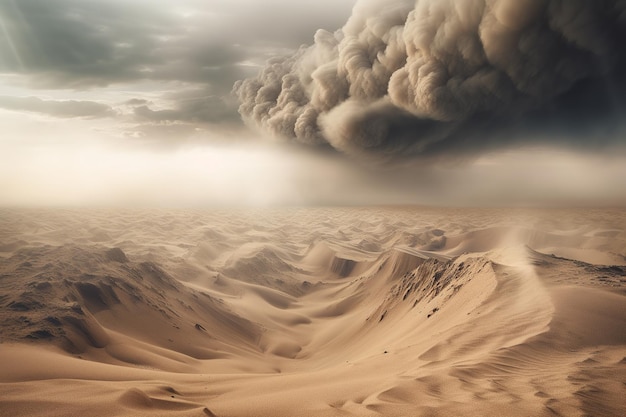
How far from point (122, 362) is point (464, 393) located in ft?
25.9

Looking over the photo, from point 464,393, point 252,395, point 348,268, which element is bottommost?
point 348,268

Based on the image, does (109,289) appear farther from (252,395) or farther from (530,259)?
(530,259)

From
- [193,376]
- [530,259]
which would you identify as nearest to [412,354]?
[193,376]

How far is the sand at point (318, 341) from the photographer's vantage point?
5.80m

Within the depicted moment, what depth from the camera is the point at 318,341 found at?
61.0 ft

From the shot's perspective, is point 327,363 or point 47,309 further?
point 327,363

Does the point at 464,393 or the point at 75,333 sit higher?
the point at 464,393

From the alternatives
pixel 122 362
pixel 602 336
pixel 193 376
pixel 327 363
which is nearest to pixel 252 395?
pixel 193 376

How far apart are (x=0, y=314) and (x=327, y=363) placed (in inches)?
362

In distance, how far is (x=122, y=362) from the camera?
1021 cm

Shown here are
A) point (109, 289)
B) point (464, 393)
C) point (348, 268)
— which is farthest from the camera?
point (348, 268)

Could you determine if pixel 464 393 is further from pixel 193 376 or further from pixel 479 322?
pixel 193 376

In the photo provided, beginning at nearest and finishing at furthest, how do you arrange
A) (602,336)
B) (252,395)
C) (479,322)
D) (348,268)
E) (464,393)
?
(464,393) → (252,395) → (602,336) → (479,322) → (348,268)

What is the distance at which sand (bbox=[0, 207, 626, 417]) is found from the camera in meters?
5.80
